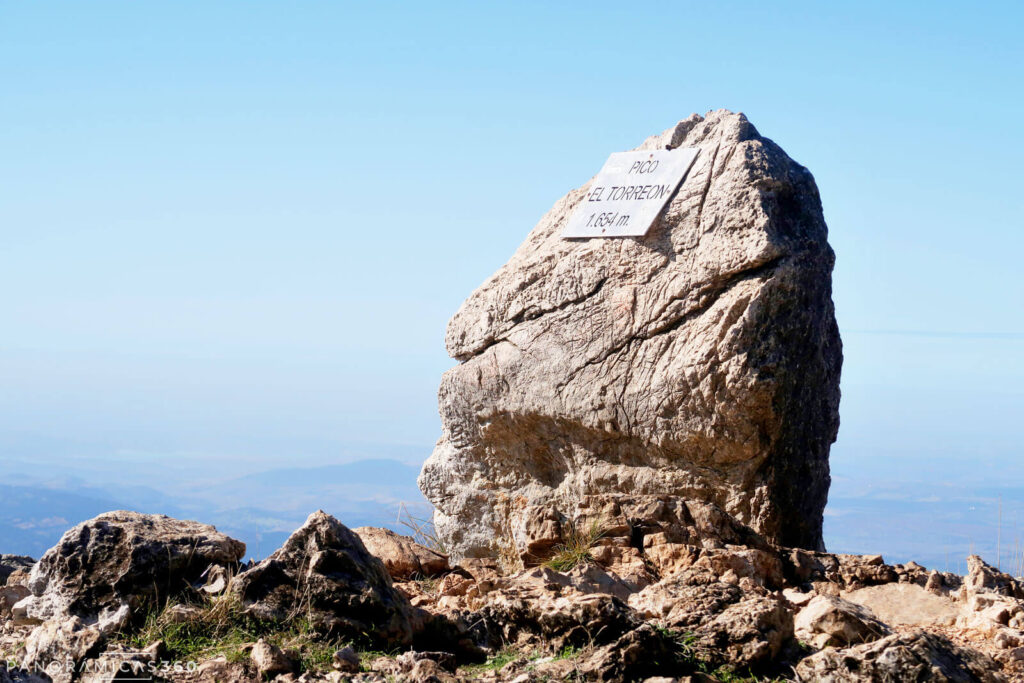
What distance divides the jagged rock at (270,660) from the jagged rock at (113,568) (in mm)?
823

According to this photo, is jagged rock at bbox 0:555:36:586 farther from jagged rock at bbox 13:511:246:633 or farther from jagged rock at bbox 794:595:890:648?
jagged rock at bbox 794:595:890:648

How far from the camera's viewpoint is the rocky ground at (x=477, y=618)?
167 inches

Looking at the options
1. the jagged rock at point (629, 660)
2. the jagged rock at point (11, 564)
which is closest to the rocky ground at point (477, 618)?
the jagged rock at point (629, 660)

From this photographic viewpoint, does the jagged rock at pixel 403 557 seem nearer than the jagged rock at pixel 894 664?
No

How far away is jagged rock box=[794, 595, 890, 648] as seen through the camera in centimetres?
455

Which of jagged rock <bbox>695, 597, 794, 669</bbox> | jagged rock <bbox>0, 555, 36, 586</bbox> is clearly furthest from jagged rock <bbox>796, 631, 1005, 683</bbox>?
jagged rock <bbox>0, 555, 36, 586</bbox>

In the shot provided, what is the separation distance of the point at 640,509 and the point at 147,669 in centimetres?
320

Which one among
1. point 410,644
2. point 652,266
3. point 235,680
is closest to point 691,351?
point 652,266

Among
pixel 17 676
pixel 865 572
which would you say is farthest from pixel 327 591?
pixel 865 572

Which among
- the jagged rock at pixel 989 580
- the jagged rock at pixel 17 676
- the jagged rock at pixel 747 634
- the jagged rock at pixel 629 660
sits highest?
the jagged rock at pixel 989 580

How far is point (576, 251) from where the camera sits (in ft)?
25.7

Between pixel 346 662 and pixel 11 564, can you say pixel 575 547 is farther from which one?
pixel 11 564

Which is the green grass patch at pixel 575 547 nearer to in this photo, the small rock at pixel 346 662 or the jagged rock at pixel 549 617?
the jagged rock at pixel 549 617

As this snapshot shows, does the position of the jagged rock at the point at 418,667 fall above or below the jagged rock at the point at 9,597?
below
